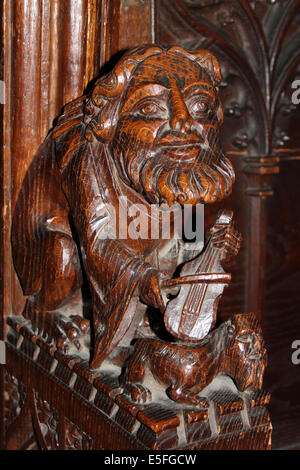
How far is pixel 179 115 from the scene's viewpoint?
2.93ft

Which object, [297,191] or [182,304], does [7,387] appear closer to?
[182,304]

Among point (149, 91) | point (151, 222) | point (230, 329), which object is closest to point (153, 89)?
point (149, 91)

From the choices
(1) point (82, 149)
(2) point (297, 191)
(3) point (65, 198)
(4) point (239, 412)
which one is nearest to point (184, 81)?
(1) point (82, 149)

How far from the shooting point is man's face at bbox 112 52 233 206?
893 millimetres

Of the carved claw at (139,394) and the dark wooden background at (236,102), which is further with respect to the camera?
the dark wooden background at (236,102)

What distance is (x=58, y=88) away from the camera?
1.13 meters

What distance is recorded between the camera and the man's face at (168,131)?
35.1 inches

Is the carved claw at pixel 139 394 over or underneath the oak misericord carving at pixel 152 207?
underneath

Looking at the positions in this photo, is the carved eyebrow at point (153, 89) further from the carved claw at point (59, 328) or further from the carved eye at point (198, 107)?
the carved claw at point (59, 328)

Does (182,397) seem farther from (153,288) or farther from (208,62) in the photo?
(208,62)

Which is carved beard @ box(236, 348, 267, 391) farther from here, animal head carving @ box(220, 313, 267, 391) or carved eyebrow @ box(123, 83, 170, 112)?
carved eyebrow @ box(123, 83, 170, 112)

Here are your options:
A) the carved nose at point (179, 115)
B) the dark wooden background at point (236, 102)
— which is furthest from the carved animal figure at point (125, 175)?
the dark wooden background at point (236, 102)

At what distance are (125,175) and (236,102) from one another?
18.0 inches

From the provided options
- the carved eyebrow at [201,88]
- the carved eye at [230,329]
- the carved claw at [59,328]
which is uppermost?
the carved eyebrow at [201,88]
